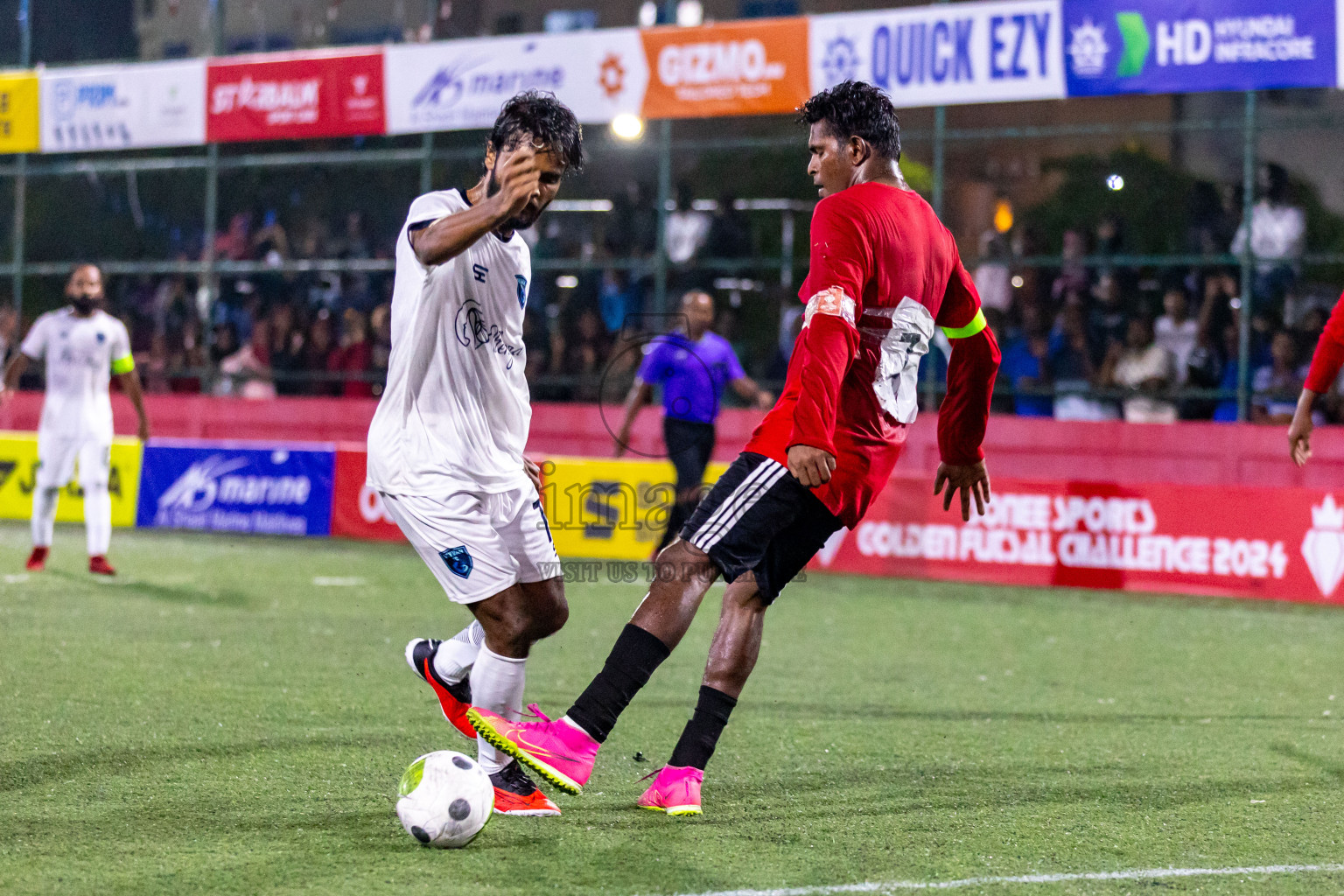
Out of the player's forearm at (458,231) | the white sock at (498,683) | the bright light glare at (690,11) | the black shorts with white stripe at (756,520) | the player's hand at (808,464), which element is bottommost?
the white sock at (498,683)

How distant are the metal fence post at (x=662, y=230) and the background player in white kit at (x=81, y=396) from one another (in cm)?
756

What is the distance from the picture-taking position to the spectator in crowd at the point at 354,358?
774 inches

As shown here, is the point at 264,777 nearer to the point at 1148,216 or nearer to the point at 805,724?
the point at 805,724

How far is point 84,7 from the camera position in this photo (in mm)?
23203

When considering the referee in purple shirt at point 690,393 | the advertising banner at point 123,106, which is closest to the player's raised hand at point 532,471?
the referee in purple shirt at point 690,393

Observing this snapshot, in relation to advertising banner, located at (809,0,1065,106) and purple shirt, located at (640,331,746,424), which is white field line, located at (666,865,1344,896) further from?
advertising banner, located at (809,0,1065,106)

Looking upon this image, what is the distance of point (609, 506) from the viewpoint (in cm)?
1420

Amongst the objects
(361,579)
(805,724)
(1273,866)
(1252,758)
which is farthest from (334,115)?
(1273,866)

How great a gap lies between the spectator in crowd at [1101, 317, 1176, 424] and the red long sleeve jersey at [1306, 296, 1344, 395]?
31.3ft

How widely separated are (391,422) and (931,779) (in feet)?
7.73

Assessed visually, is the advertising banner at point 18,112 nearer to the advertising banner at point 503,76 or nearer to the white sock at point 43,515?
the advertising banner at point 503,76

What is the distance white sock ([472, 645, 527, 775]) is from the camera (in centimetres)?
475

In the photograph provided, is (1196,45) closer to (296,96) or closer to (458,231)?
(296,96)

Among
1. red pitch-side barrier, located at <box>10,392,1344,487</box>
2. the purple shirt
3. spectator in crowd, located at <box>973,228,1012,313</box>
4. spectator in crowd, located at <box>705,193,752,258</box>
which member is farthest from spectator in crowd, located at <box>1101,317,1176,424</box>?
the purple shirt
